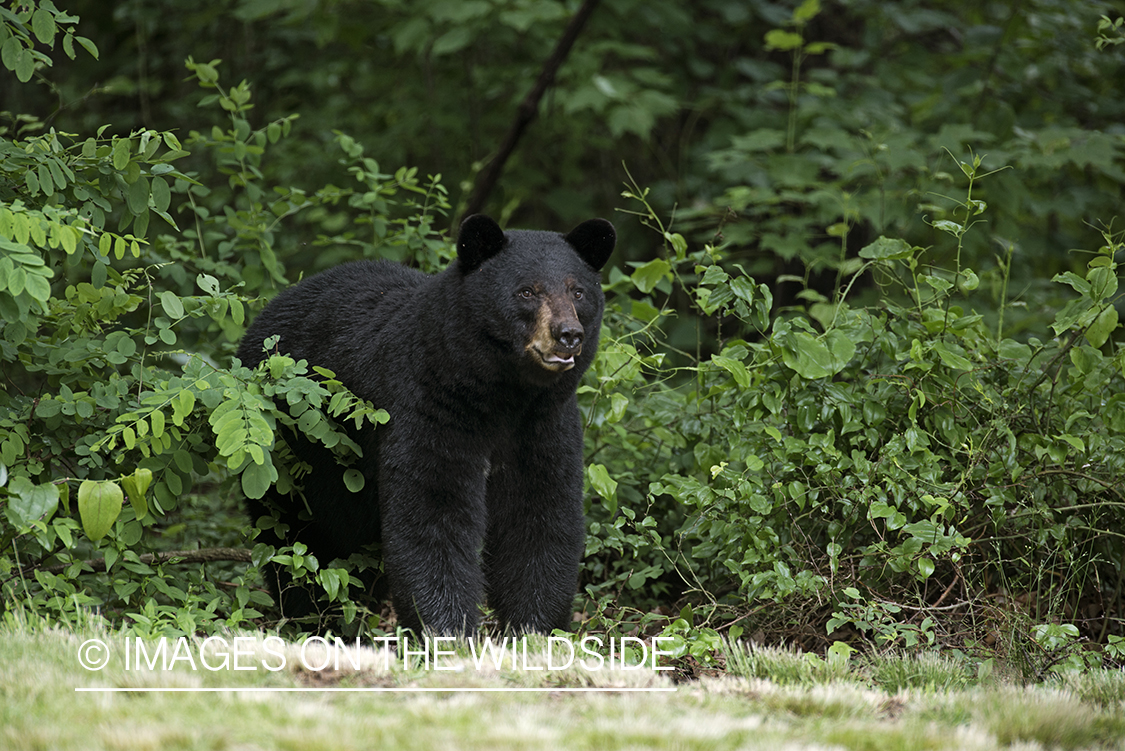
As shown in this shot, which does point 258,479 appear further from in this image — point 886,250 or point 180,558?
point 886,250

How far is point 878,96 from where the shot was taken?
8758 mm

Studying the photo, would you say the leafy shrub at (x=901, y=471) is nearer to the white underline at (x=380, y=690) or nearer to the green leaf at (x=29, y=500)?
the white underline at (x=380, y=690)

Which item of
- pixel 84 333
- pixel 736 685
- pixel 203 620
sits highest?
pixel 84 333

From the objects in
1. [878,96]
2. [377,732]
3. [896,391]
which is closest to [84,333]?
[377,732]

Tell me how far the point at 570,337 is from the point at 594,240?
0.62 metres

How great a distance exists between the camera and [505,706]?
9.22 feet

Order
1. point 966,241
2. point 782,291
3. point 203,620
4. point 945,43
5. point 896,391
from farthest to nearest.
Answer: point 945,43 → point 782,291 → point 966,241 → point 896,391 → point 203,620

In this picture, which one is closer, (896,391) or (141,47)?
(896,391)

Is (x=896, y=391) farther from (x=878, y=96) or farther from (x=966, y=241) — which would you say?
(x=878, y=96)

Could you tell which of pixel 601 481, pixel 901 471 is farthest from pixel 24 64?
pixel 901 471

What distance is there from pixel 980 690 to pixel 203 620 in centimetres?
275

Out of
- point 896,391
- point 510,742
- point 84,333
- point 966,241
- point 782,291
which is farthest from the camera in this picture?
point 782,291

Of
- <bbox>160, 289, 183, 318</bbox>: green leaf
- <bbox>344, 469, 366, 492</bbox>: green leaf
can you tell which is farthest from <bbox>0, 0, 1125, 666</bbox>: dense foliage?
<bbox>344, 469, 366, 492</bbox>: green leaf

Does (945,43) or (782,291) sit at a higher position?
(945,43)
